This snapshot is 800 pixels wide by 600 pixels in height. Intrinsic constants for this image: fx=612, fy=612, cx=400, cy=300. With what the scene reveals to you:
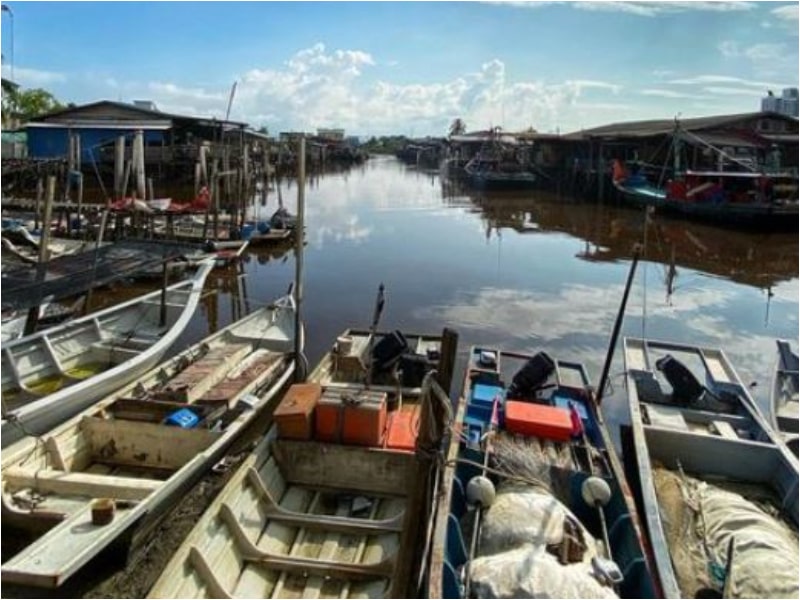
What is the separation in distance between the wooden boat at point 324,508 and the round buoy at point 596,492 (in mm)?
1471

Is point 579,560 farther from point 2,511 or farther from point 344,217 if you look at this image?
point 344,217

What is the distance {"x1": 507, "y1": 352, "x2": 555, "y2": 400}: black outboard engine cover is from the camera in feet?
26.6

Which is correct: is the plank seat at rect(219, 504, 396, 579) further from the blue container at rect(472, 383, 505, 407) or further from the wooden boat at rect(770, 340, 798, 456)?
the wooden boat at rect(770, 340, 798, 456)

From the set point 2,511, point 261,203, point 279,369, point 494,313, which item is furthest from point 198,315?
point 261,203

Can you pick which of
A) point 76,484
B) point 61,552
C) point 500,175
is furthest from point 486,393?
point 500,175

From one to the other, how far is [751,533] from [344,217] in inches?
1059

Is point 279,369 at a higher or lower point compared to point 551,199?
lower

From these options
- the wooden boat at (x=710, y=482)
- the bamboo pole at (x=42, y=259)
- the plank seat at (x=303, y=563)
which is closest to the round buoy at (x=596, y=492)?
the wooden boat at (x=710, y=482)

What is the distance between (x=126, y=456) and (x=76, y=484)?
941 millimetres

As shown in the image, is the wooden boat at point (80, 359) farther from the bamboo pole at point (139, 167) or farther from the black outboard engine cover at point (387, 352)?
the bamboo pole at point (139, 167)

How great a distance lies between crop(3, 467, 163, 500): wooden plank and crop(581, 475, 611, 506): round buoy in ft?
13.4

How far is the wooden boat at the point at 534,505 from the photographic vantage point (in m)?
4.59

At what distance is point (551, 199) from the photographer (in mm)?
40688

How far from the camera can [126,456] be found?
700 cm
